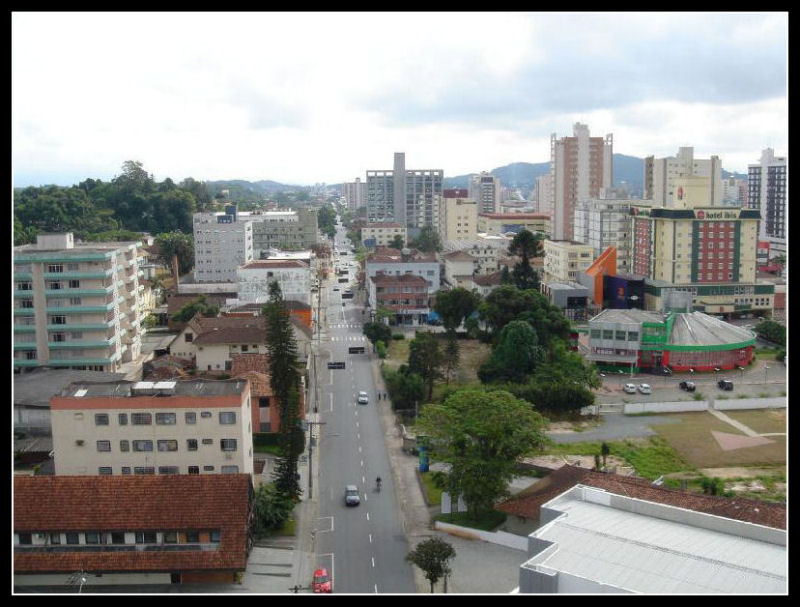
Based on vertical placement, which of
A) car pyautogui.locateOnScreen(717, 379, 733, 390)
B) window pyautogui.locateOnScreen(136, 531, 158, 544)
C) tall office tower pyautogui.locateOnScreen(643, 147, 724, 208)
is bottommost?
window pyautogui.locateOnScreen(136, 531, 158, 544)

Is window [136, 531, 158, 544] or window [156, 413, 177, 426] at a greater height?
window [156, 413, 177, 426]

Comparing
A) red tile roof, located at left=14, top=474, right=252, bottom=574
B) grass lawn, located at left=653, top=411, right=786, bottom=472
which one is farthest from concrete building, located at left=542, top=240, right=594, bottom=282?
red tile roof, located at left=14, top=474, right=252, bottom=574

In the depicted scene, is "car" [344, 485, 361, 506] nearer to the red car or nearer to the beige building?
the red car

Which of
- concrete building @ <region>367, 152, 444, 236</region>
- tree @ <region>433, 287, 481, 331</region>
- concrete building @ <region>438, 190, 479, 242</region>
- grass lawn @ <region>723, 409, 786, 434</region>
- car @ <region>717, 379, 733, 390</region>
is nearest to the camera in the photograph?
grass lawn @ <region>723, 409, 786, 434</region>

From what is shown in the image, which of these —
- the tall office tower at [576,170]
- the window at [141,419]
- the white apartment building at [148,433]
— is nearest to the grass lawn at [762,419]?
the white apartment building at [148,433]

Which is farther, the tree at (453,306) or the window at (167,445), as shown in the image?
the tree at (453,306)

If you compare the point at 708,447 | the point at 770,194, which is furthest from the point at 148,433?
the point at 770,194

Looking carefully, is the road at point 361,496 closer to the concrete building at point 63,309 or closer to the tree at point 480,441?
the tree at point 480,441
